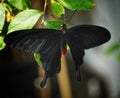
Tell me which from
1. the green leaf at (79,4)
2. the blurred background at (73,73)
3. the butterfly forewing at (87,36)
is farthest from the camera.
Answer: the blurred background at (73,73)

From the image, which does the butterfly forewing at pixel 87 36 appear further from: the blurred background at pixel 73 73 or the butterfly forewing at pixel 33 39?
the blurred background at pixel 73 73

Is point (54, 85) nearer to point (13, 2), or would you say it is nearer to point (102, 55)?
point (102, 55)

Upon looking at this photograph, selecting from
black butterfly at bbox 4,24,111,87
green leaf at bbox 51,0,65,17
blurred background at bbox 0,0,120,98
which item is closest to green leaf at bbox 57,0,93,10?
green leaf at bbox 51,0,65,17

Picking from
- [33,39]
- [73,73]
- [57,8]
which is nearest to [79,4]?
[57,8]

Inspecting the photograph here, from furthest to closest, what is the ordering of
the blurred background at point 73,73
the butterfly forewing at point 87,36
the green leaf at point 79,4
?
the blurred background at point 73,73 → the green leaf at point 79,4 → the butterfly forewing at point 87,36

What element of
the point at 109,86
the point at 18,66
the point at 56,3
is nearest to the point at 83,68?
the point at 109,86

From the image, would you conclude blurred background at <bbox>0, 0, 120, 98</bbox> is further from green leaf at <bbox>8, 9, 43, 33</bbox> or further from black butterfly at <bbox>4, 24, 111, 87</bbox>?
black butterfly at <bbox>4, 24, 111, 87</bbox>

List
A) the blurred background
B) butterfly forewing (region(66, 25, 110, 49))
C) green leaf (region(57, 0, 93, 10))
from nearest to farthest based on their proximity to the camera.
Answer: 1. butterfly forewing (region(66, 25, 110, 49))
2. green leaf (region(57, 0, 93, 10))
3. the blurred background

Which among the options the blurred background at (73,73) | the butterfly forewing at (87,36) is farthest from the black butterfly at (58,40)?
the blurred background at (73,73)
